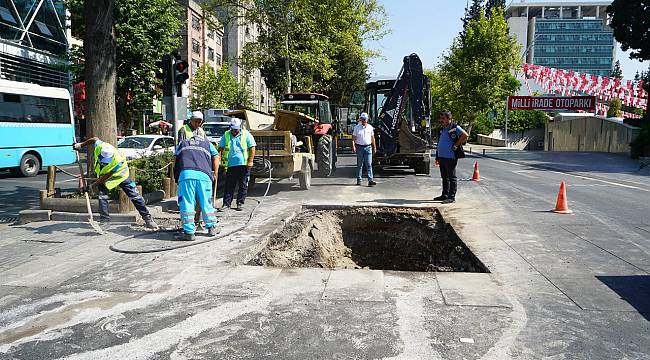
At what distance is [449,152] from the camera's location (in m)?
9.62

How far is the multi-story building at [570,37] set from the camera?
125 m

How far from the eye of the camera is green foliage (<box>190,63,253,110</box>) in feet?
134

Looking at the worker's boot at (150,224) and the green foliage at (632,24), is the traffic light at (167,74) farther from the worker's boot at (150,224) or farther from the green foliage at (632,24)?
the green foliage at (632,24)

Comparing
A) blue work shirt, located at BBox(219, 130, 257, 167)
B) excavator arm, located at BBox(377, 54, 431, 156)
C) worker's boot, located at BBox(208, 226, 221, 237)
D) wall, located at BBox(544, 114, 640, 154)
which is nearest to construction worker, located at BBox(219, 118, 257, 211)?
blue work shirt, located at BBox(219, 130, 257, 167)

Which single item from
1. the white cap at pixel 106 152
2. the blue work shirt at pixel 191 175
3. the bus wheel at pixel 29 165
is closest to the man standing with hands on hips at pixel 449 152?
the blue work shirt at pixel 191 175

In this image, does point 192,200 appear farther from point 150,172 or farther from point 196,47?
point 196,47

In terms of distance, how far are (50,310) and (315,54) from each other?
2566 cm

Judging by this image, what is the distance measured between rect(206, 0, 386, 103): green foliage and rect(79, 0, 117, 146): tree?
Answer: 1640cm

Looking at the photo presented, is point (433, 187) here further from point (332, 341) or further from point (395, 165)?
point (332, 341)

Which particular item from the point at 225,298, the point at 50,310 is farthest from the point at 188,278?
the point at 50,310

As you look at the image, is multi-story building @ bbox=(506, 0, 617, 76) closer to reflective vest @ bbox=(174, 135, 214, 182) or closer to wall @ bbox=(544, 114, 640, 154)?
wall @ bbox=(544, 114, 640, 154)

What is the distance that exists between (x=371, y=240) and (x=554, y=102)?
114 ft

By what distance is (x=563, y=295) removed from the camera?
14.7 ft

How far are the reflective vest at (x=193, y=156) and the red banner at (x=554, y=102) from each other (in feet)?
120
